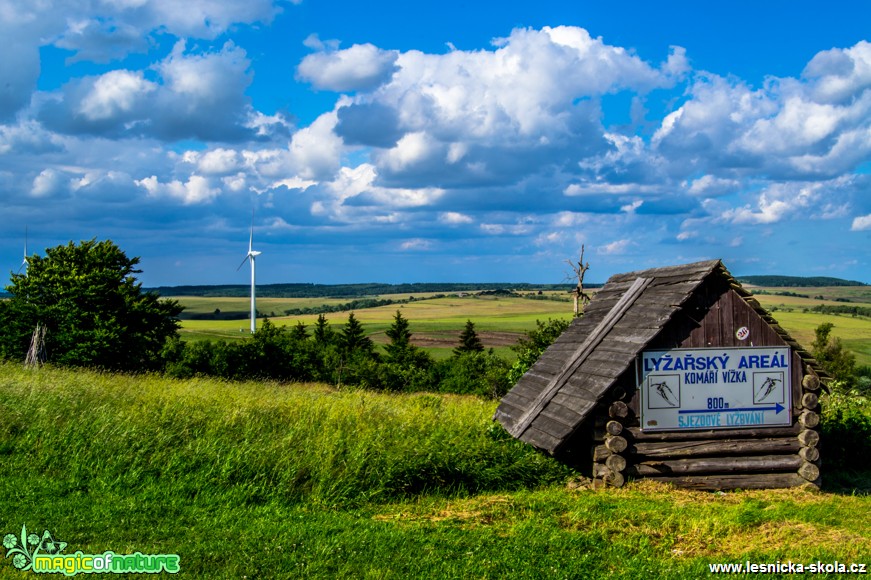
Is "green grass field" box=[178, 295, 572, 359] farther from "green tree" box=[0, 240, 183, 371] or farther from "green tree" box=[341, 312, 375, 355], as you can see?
"green tree" box=[0, 240, 183, 371]

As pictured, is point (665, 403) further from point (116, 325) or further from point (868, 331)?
point (868, 331)

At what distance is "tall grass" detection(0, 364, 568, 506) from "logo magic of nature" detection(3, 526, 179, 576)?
6.69 feet

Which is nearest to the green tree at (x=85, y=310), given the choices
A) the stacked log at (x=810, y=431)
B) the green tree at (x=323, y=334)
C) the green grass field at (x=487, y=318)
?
the green grass field at (x=487, y=318)

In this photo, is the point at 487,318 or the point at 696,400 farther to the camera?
the point at 487,318

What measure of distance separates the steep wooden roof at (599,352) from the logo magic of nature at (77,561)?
19.4ft

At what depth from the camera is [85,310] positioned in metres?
37.8

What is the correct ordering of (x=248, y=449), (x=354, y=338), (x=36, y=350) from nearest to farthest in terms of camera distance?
(x=248, y=449) < (x=36, y=350) < (x=354, y=338)
